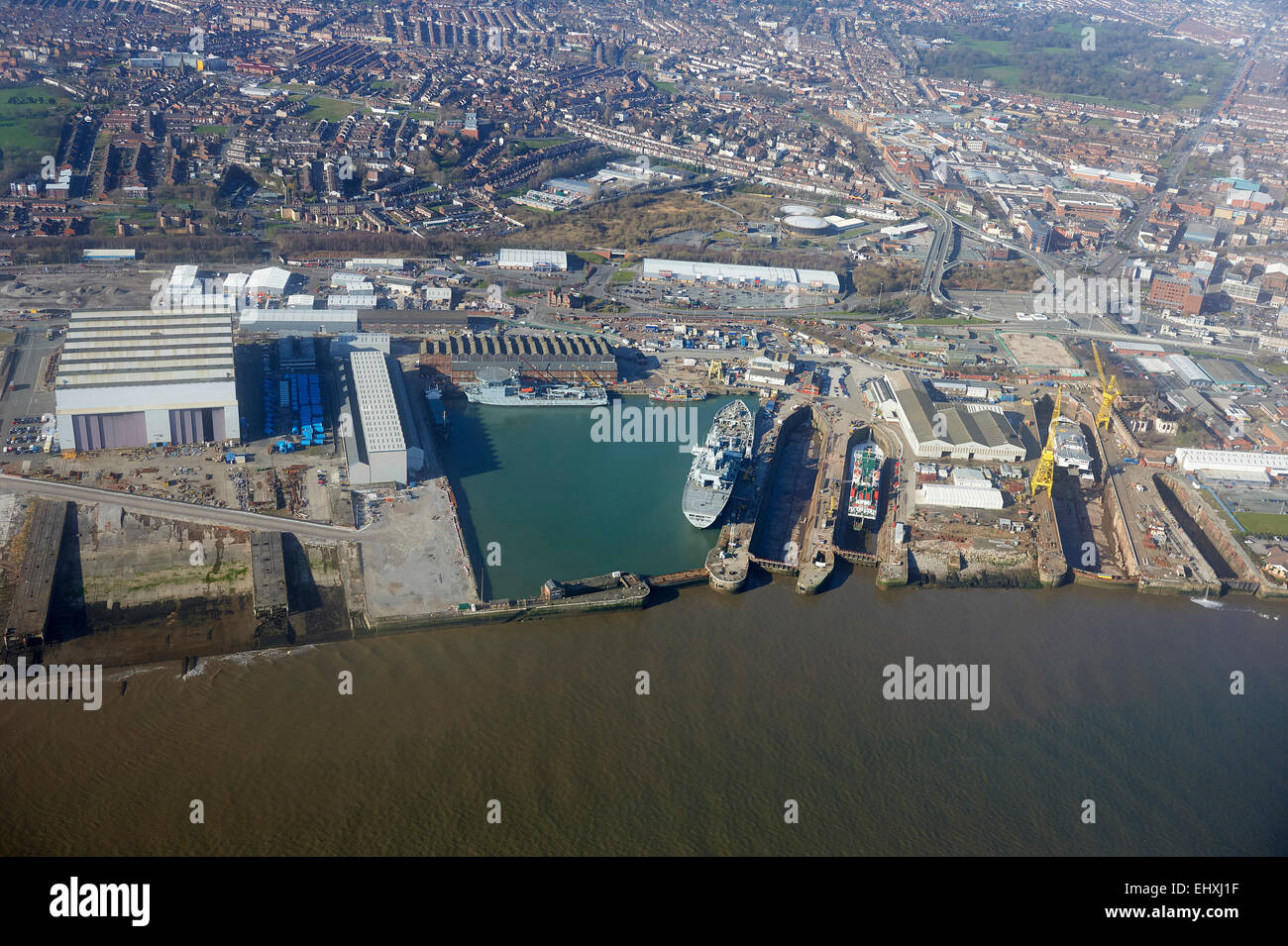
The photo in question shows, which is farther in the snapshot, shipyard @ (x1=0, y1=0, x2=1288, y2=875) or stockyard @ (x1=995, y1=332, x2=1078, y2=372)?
stockyard @ (x1=995, y1=332, x2=1078, y2=372)

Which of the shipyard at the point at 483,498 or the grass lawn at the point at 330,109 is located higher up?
the grass lawn at the point at 330,109

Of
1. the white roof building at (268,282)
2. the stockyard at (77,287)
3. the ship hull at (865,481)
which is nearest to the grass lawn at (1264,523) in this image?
the ship hull at (865,481)

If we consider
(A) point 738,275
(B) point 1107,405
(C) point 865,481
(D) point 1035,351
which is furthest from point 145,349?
(D) point 1035,351

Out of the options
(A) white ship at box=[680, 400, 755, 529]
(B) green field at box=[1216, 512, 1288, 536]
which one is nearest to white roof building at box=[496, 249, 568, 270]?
(A) white ship at box=[680, 400, 755, 529]

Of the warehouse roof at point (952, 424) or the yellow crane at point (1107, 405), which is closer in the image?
the warehouse roof at point (952, 424)

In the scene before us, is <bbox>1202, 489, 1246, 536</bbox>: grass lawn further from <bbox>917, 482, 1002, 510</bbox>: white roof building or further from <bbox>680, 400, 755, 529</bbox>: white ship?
<bbox>680, 400, 755, 529</bbox>: white ship

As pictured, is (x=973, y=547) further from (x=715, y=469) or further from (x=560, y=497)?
(x=560, y=497)

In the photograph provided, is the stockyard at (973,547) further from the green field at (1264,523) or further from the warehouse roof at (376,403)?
the warehouse roof at (376,403)
